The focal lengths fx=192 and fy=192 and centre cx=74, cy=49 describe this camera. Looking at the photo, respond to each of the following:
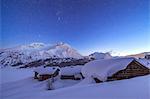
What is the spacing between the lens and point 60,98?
9.98m

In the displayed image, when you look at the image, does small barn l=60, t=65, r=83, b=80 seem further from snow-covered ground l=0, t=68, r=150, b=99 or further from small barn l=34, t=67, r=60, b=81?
snow-covered ground l=0, t=68, r=150, b=99

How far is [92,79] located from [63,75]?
16.1 meters

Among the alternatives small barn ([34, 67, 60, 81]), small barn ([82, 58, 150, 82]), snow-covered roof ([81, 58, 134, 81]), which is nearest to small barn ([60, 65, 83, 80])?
small barn ([34, 67, 60, 81])

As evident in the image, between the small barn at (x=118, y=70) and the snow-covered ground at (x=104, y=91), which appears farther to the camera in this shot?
the small barn at (x=118, y=70)

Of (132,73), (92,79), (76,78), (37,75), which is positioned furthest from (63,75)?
(132,73)

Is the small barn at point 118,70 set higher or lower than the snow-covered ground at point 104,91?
higher

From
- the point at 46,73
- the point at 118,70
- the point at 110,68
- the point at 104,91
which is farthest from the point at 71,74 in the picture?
the point at 104,91

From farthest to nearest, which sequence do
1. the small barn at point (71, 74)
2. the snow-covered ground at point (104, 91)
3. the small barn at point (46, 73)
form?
the small barn at point (46, 73) < the small barn at point (71, 74) < the snow-covered ground at point (104, 91)

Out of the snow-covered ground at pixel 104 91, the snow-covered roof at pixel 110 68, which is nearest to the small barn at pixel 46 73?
the snow-covered roof at pixel 110 68

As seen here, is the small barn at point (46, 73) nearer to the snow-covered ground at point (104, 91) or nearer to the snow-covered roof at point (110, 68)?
the snow-covered roof at point (110, 68)

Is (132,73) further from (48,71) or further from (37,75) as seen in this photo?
(37,75)

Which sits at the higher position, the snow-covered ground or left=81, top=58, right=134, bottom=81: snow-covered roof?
left=81, top=58, right=134, bottom=81: snow-covered roof

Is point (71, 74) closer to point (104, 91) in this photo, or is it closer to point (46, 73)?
point (46, 73)

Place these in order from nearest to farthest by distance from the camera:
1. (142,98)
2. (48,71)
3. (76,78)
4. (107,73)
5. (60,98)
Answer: (142,98), (60,98), (107,73), (76,78), (48,71)
